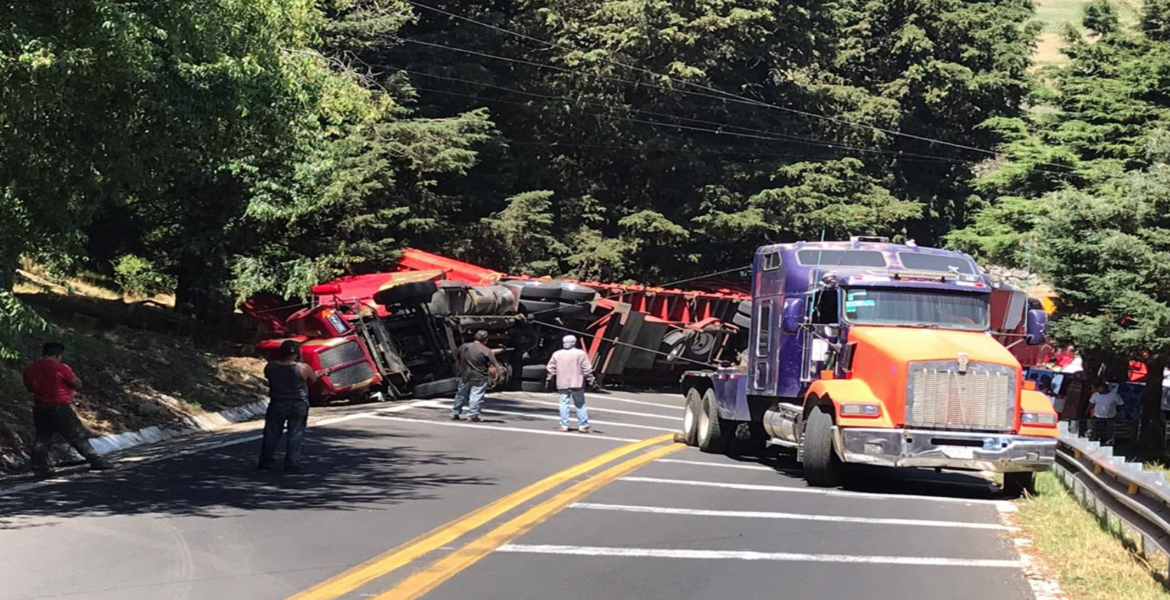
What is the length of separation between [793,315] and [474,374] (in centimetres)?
644

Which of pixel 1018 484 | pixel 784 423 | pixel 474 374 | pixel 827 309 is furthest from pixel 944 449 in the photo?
pixel 474 374

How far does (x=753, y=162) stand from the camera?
152 feet

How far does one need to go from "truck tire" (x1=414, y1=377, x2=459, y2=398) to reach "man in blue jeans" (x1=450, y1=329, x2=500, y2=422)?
3522 mm

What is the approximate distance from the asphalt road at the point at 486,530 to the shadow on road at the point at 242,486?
4 centimetres

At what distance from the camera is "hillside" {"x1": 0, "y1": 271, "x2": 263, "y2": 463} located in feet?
57.5

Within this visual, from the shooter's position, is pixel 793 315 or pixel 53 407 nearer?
pixel 53 407

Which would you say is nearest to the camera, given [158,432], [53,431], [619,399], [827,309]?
[53,431]

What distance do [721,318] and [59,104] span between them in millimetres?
22293

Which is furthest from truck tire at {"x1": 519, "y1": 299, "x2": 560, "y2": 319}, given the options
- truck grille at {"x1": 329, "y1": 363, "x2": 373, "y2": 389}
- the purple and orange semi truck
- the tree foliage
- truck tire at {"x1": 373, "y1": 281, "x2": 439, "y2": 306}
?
the purple and orange semi truck

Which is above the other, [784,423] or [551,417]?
[784,423]

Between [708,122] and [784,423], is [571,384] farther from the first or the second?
[708,122]

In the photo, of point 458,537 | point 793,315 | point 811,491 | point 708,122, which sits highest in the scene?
point 708,122

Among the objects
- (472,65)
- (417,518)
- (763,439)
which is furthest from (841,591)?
(472,65)

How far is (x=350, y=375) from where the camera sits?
2309 centimetres
